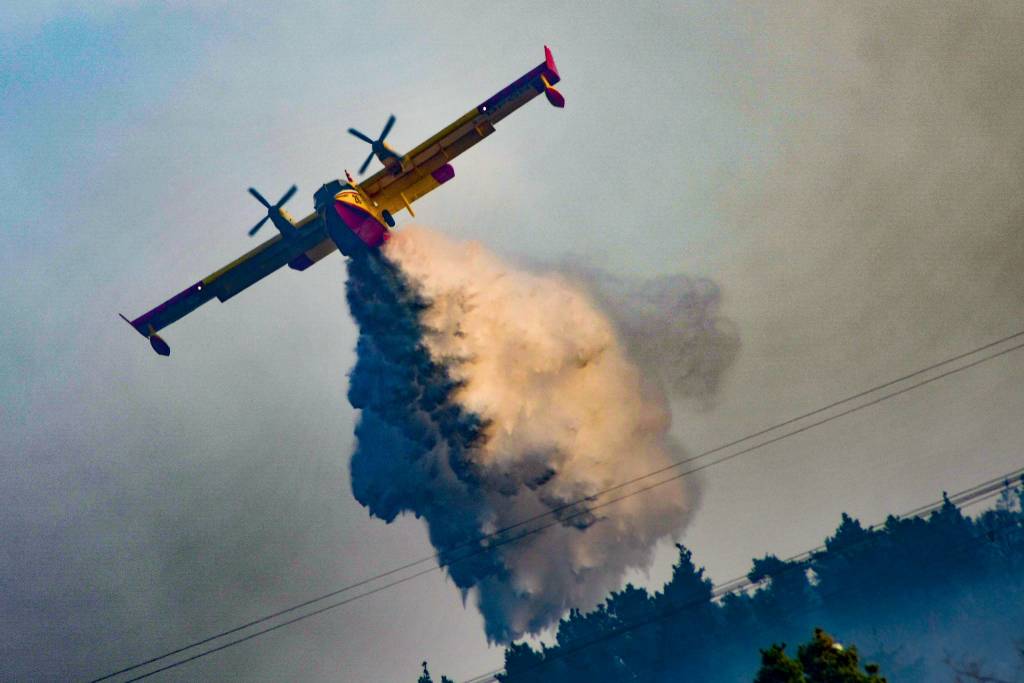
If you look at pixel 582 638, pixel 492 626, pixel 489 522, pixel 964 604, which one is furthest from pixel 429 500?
pixel 964 604

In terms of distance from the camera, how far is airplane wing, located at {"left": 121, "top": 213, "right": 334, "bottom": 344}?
51.8 meters

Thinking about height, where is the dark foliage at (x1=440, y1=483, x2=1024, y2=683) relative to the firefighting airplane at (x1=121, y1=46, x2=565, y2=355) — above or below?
below

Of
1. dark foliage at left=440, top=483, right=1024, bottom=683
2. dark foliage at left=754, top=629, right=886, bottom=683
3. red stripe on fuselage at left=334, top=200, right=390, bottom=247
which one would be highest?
red stripe on fuselage at left=334, top=200, right=390, bottom=247

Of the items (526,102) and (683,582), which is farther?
(683,582)

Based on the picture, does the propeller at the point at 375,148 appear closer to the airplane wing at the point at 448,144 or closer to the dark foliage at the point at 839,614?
the airplane wing at the point at 448,144

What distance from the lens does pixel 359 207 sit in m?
47.2

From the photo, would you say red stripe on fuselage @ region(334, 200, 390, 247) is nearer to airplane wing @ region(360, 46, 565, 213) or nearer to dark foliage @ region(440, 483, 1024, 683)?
airplane wing @ region(360, 46, 565, 213)

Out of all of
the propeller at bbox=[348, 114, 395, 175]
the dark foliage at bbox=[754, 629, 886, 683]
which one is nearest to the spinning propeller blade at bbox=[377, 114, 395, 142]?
the propeller at bbox=[348, 114, 395, 175]

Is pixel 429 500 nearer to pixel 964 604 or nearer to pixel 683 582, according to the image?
pixel 683 582

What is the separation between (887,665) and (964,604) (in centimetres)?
694

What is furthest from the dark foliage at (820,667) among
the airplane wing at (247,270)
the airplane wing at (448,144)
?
the airplane wing at (247,270)

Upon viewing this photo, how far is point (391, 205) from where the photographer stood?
50750 millimetres

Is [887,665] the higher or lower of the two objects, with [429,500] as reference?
lower

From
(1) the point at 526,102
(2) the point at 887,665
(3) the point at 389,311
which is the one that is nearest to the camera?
(1) the point at 526,102
